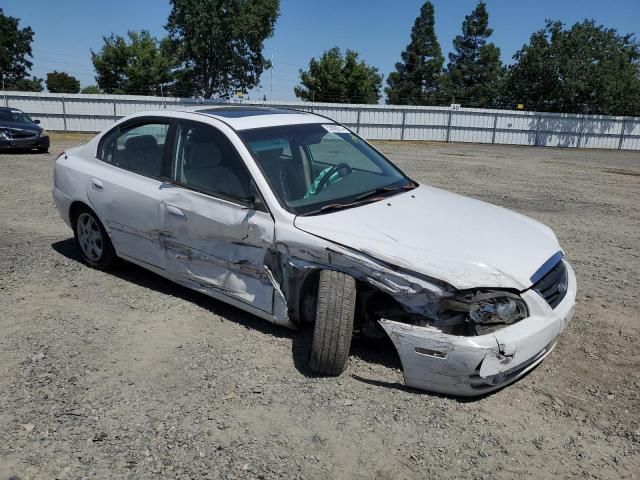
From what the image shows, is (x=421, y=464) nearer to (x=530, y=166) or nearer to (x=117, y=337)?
(x=117, y=337)

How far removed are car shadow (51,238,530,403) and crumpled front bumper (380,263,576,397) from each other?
0.66 ft

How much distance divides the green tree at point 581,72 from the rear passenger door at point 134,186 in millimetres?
37436

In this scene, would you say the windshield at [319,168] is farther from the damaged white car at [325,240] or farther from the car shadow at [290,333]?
the car shadow at [290,333]

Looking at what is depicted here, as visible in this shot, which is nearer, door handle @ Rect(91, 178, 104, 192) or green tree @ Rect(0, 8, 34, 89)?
door handle @ Rect(91, 178, 104, 192)

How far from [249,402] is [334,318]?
0.72 metres

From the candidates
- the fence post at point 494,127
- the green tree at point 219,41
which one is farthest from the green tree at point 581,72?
the green tree at point 219,41

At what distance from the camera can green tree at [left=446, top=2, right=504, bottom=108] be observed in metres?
59.8

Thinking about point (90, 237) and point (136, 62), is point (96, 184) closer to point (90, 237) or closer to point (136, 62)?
point (90, 237)

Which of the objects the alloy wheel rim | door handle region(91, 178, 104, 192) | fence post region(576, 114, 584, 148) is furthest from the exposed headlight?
fence post region(576, 114, 584, 148)

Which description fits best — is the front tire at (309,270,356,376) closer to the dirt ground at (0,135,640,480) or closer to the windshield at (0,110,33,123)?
the dirt ground at (0,135,640,480)

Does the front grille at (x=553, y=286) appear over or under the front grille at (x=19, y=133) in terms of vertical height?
over

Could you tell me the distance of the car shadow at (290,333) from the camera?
11.5 ft

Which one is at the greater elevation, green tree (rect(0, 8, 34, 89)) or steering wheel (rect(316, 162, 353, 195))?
green tree (rect(0, 8, 34, 89))

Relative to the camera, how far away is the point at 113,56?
154 feet
